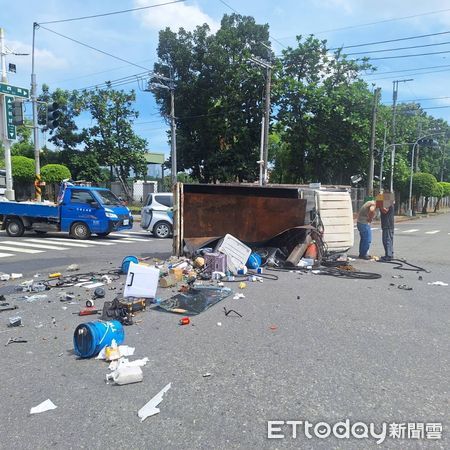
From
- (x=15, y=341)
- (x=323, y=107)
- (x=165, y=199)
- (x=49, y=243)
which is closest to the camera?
(x=15, y=341)

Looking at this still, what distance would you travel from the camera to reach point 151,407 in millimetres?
3496

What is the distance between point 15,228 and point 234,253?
34.9 feet

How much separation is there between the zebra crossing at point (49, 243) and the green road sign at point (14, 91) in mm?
8699

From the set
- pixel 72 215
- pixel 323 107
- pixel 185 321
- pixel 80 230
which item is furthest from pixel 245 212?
pixel 323 107

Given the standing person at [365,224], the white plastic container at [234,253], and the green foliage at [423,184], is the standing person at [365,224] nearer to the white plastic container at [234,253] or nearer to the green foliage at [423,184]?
the white plastic container at [234,253]

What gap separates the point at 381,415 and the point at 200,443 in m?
1.40

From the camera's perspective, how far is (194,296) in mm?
6977

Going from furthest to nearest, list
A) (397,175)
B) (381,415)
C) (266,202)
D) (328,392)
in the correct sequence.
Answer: (397,175) → (266,202) → (328,392) → (381,415)

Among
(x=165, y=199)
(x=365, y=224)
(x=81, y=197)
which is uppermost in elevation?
(x=81, y=197)

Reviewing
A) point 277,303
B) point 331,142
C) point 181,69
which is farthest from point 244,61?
point 277,303

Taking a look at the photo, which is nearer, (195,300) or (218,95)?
(195,300)

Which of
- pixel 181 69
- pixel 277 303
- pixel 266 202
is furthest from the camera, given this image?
pixel 181 69

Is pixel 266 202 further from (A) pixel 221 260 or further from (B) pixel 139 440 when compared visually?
(B) pixel 139 440

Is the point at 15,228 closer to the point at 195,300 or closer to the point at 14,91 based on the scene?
the point at 14,91
